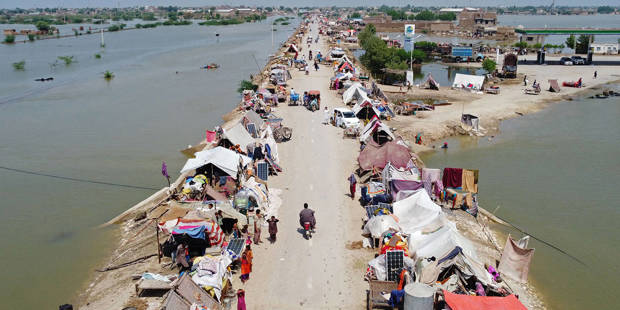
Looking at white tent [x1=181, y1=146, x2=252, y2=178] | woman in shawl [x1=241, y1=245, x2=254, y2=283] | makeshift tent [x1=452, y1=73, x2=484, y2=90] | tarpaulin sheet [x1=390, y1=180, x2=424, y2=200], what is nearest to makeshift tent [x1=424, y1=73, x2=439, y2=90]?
makeshift tent [x1=452, y1=73, x2=484, y2=90]

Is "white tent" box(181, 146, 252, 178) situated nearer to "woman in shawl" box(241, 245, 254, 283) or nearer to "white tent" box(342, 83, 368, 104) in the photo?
"woman in shawl" box(241, 245, 254, 283)

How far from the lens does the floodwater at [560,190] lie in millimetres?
13968

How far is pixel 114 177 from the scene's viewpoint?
22.6m

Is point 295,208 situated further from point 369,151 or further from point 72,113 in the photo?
point 72,113

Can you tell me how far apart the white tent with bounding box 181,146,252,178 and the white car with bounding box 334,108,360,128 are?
8.54 m

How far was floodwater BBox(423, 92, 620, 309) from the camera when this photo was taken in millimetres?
13968

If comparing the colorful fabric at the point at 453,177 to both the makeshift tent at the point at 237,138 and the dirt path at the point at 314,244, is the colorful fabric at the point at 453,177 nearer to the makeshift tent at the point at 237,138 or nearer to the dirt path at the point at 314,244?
the dirt path at the point at 314,244

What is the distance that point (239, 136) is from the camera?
20.8m

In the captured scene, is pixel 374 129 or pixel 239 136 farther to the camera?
pixel 374 129

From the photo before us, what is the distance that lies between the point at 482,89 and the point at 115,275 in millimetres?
33929

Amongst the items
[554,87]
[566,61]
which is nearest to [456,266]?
[554,87]

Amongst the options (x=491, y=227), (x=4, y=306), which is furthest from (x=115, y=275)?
(x=491, y=227)

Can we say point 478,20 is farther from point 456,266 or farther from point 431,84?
point 456,266

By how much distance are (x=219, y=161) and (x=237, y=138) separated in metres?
3.74
